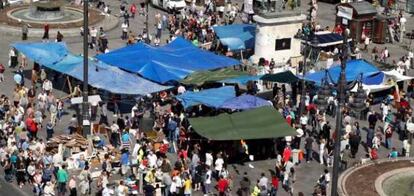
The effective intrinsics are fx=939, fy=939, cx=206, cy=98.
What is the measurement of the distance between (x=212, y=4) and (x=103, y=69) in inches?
785

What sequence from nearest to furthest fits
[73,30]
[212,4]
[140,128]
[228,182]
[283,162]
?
[228,182], [283,162], [140,128], [73,30], [212,4]

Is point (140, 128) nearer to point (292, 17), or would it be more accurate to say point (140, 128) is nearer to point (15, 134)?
point (15, 134)

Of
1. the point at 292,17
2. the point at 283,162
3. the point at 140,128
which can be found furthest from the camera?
the point at 292,17

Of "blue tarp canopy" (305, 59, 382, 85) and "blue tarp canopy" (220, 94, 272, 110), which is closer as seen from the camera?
"blue tarp canopy" (220, 94, 272, 110)

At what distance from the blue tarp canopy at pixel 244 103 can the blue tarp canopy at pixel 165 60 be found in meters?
4.68

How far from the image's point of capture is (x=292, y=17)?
51.8 metres

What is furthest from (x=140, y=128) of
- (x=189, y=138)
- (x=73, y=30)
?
(x=73, y=30)

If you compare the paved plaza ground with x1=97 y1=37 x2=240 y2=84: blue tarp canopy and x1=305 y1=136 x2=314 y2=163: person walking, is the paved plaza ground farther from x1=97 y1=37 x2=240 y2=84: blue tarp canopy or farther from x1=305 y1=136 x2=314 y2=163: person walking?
x1=97 y1=37 x2=240 y2=84: blue tarp canopy

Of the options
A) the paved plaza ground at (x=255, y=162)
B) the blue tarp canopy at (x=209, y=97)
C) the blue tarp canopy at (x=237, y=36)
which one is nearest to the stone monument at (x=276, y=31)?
the blue tarp canopy at (x=237, y=36)

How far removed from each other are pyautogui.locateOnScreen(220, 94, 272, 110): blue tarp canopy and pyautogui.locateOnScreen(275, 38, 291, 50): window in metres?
11.9

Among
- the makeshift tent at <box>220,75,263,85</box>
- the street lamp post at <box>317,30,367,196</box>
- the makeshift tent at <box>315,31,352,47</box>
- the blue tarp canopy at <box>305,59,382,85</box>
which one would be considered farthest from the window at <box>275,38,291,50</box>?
the street lamp post at <box>317,30,367,196</box>

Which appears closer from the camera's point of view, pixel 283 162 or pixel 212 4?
pixel 283 162

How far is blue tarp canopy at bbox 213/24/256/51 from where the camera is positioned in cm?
5206

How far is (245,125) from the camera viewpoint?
1475 inches
